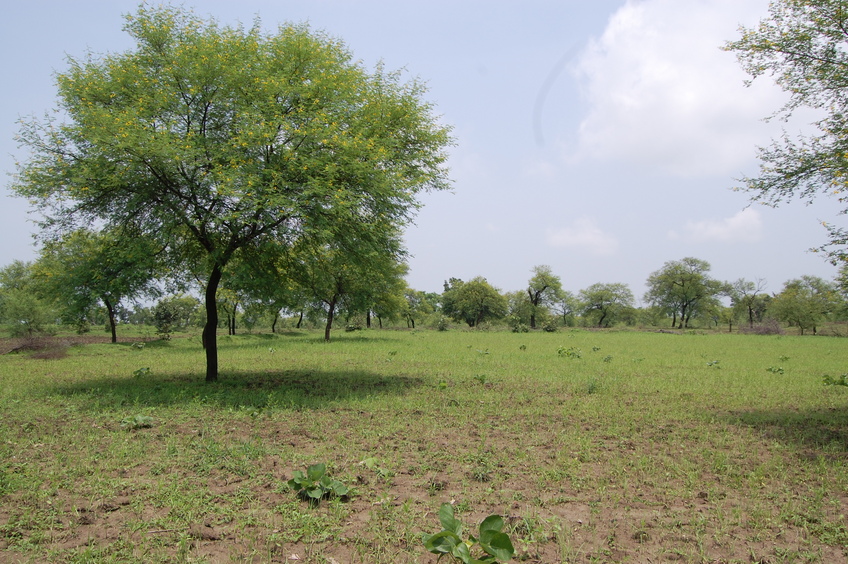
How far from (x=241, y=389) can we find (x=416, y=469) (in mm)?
8595

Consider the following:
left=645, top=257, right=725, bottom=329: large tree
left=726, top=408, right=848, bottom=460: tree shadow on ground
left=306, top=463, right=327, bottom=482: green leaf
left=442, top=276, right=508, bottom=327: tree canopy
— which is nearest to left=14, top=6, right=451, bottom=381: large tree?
left=306, top=463, right=327, bottom=482: green leaf

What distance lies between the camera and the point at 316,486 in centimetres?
559

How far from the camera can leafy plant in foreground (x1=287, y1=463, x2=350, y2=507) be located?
551 centimetres

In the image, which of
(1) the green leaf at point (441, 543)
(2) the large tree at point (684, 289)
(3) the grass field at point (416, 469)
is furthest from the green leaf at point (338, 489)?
(2) the large tree at point (684, 289)

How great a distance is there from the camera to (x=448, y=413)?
10516 millimetres

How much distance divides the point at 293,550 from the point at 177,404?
823 cm

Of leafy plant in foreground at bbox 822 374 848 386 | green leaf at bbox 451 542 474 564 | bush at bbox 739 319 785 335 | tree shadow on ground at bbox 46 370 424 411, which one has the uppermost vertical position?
bush at bbox 739 319 785 335

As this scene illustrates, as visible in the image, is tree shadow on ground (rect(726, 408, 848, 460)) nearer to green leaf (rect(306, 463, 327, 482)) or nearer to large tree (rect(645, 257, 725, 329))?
green leaf (rect(306, 463, 327, 482))

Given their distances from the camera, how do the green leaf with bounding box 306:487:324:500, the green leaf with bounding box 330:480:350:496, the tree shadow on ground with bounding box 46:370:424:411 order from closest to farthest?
the green leaf with bounding box 306:487:324:500, the green leaf with bounding box 330:480:350:496, the tree shadow on ground with bounding box 46:370:424:411

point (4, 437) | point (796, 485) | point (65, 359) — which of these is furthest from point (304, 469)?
point (65, 359)

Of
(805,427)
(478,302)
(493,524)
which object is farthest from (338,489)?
(478,302)

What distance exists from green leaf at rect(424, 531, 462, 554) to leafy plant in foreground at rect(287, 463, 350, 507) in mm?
1879

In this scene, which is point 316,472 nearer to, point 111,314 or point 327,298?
point 327,298

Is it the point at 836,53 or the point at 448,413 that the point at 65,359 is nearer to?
the point at 448,413
